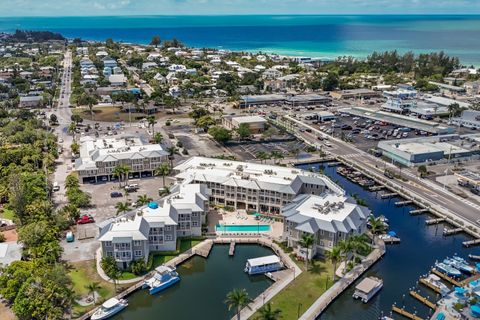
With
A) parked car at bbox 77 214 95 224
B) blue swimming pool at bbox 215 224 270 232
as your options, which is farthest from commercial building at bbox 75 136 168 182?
blue swimming pool at bbox 215 224 270 232

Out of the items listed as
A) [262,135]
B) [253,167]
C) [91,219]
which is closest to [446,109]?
[262,135]

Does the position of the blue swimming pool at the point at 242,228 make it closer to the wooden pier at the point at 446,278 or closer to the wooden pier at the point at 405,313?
the wooden pier at the point at 405,313

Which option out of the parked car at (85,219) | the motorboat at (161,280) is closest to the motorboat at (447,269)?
the motorboat at (161,280)

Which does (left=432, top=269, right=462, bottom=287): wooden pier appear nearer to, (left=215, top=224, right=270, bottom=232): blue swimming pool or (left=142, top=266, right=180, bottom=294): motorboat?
(left=215, top=224, right=270, bottom=232): blue swimming pool

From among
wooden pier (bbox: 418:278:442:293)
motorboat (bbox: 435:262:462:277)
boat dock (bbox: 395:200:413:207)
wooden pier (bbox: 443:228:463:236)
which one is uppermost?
boat dock (bbox: 395:200:413:207)

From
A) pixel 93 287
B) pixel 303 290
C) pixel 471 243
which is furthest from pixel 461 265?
pixel 93 287

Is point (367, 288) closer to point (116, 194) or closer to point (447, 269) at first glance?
point (447, 269)

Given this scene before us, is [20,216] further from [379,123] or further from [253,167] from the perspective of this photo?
[379,123]

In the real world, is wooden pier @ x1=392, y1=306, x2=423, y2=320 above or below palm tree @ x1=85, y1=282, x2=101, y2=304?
below
